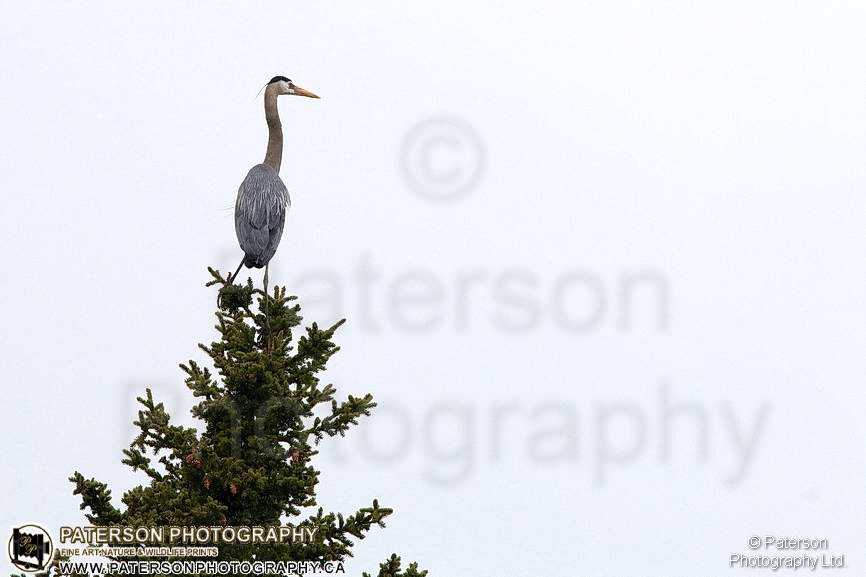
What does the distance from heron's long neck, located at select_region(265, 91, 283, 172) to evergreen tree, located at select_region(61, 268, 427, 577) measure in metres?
4.08

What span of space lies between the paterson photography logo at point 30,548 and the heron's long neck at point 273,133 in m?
6.59

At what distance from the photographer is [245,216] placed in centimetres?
1858

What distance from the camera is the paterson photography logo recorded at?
15672mm

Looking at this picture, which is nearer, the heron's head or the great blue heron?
the great blue heron

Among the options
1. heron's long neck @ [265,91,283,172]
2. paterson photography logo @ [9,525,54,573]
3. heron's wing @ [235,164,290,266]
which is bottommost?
paterson photography logo @ [9,525,54,573]

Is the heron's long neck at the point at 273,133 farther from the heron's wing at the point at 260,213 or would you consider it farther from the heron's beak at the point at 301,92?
the heron's beak at the point at 301,92

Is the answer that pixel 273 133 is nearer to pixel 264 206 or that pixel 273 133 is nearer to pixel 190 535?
pixel 264 206

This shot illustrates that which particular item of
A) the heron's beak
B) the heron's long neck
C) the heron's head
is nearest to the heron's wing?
the heron's long neck

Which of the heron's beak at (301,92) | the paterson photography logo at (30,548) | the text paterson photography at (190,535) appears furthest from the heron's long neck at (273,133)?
the paterson photography logo at (30,548)

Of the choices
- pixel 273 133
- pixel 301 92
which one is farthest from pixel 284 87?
pixel 273 133

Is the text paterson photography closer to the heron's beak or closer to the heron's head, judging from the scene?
the heron's head

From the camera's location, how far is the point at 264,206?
18672 mm

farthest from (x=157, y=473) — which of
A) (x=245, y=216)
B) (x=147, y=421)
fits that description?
(x=245, y=216)

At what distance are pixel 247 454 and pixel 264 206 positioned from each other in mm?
4495
